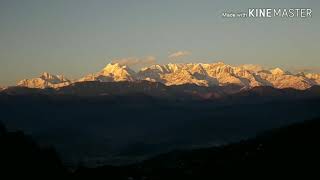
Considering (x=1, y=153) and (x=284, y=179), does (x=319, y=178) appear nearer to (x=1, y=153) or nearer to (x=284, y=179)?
(x=284, y=179)

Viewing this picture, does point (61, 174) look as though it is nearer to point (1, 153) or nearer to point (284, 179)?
point (1, 153)

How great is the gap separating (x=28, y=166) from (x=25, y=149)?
1112 centimetres

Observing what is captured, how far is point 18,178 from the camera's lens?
17212 centimetres

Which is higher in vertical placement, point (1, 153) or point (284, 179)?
point (1, 153)

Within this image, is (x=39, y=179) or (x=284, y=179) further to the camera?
(x=284, y=179)

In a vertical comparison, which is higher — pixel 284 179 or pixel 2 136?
pixel 2 136

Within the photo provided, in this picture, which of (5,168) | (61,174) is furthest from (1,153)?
(61,174)

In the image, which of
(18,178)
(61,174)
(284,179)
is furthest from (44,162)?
(284,179)

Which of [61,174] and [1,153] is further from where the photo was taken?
[61,174]

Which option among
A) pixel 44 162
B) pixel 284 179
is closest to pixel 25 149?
pixel 44 162

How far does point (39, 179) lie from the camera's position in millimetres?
178875

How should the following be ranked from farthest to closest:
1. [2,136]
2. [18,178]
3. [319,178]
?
[2,136], [319,178], [18,178]

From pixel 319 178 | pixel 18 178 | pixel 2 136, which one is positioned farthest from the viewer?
pixel 2 136

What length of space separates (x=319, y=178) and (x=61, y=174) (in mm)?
87032
